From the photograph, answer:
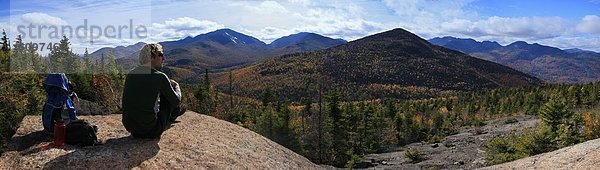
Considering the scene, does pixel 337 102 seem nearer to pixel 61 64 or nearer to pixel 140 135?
pixel 61 64

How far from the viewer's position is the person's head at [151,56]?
25.3 feet

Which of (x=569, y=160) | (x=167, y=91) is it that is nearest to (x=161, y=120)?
(x=167, y=91)

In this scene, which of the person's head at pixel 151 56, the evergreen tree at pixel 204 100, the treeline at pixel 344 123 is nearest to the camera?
the person's head at pixel 151 56

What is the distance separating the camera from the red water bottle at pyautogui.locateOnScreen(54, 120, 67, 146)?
7348mm

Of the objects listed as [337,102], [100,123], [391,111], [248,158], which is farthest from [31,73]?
[391,111]

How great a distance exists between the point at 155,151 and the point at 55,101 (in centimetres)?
219

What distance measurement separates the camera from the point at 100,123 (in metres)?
9.55

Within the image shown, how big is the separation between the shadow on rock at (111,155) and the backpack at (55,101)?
0.83m

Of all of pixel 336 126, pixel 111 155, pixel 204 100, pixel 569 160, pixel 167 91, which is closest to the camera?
pixel 111 155

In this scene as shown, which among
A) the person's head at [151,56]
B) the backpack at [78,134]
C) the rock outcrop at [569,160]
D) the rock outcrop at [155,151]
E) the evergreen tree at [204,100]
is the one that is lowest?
the evergreen tree at [204,100]

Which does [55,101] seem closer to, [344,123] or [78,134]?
[78,134]

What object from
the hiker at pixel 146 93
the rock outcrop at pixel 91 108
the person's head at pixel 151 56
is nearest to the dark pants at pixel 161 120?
the hiker at pixel 146 93

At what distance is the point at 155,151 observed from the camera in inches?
301

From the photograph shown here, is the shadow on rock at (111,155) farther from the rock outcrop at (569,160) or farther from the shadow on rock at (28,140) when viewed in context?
the rock outcrop at (569,160)
